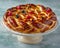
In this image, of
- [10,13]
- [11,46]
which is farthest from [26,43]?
[10,13]

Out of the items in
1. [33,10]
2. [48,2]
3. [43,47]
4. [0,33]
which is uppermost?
[48,2]

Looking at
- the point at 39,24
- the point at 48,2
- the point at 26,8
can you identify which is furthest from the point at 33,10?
the point at 48,2

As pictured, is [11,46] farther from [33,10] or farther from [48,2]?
[48,2]

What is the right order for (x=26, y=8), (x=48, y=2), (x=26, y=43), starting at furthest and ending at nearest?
(x=48, y=2) < (x=26, y=8) < (x=26, y=43)

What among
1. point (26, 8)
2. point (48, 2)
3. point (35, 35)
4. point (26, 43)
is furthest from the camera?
point (48, 2)

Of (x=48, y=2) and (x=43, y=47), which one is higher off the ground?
(x=48, y=2)

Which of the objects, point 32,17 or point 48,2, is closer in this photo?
point 32,17
